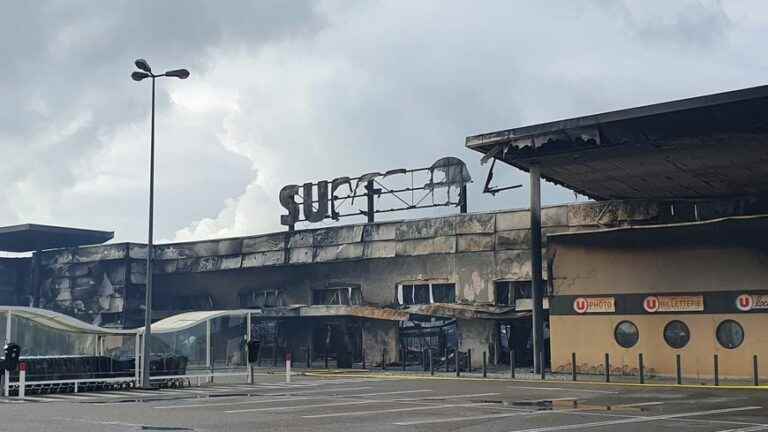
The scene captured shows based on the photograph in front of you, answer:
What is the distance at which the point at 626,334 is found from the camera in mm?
31906

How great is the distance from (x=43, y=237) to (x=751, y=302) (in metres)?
45.6

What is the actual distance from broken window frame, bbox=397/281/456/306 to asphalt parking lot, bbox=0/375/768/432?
14194mm

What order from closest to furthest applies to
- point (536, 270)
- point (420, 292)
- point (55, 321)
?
point (55, 321) → point (536, 270) → point (420, 292)

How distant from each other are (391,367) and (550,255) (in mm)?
10720

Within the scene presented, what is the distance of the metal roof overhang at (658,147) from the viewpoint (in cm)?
2616

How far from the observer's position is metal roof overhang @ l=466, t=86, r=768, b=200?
26156 millimetres

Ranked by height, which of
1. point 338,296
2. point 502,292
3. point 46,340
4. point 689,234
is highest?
point 689,234

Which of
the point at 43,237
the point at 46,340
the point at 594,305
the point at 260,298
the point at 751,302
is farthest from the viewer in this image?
the point at 43,237

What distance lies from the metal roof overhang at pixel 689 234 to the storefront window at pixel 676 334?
275cm

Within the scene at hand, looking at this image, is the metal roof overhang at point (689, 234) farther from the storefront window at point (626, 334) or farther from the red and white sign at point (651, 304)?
the storefront window at point (626, 334)

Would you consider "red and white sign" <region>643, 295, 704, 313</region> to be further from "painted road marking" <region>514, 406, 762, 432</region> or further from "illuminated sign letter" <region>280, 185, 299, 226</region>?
"illuminated sign letter" <region>280, 185, 299, 226</region>

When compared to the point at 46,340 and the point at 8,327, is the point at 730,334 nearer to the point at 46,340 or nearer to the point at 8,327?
the point at 46,340

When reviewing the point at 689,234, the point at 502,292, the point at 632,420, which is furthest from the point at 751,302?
the point at 632,420

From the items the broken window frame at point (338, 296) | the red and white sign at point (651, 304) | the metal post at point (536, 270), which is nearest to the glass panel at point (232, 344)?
the broken window frame at point (338, 296)
